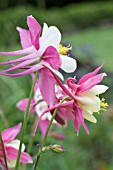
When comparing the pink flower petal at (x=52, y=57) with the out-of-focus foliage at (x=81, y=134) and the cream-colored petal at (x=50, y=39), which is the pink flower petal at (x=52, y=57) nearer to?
the cream-colored petal at (x=50, y=39)

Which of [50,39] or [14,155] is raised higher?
A: [50,39]

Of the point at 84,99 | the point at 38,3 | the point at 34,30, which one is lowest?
the point at 38,3

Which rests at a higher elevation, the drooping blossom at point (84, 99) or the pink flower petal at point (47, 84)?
the pink flower petal at point (47, 84)

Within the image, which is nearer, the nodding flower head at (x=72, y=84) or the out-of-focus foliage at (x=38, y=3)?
the nodding flower head at (x=72, y=84)

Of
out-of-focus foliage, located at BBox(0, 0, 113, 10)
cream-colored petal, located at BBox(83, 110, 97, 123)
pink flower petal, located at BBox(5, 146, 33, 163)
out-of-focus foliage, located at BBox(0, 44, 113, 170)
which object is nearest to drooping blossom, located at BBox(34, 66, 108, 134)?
cream-colored petal, located at BBox(83, 110, 97, 123)

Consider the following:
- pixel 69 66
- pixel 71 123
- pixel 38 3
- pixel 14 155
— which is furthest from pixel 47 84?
pixel 38 3

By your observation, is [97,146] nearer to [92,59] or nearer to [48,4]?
[92,59]

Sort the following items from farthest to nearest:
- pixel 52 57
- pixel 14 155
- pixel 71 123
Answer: pixel 71 123, pixel 14 155, pixel 52 57

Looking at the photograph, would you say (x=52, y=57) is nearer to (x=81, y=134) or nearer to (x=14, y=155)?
(x=14, y=155)

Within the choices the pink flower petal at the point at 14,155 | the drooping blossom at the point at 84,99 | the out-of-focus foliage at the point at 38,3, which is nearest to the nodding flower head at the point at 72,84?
the drooping blossom at the point at 84,99

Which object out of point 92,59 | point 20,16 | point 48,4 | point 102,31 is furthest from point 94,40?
point 92,59

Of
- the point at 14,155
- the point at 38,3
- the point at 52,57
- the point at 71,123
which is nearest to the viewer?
the point at 52,57
